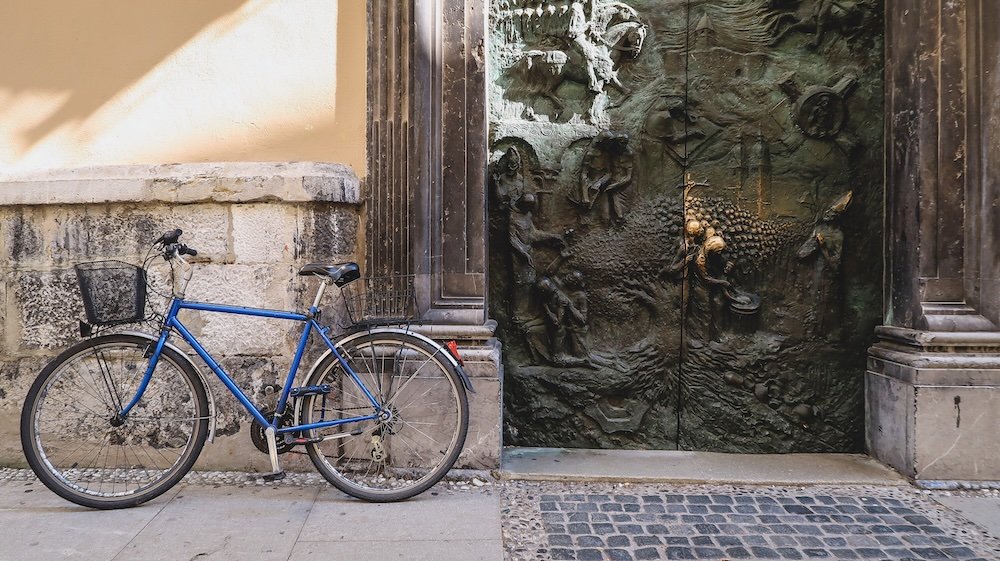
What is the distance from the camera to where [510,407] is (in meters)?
4.05

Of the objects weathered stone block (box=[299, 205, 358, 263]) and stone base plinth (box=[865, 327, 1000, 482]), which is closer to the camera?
stone base plinth (box=[865, 327, 1000, 482])

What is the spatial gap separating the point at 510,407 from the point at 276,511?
154 centimetres

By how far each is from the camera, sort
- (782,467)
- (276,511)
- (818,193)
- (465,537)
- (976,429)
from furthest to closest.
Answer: (818,193), (782,467), (976,429), (276,511), (465,537)

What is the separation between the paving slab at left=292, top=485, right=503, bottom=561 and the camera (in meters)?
2.61

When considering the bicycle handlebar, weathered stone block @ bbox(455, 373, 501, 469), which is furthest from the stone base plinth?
the bicycle handlebar

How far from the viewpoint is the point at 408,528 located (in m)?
2.83

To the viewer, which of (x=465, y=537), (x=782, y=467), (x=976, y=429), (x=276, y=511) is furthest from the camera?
(x=782, y=467)

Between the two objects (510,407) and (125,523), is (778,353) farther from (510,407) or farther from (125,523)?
(125,523)

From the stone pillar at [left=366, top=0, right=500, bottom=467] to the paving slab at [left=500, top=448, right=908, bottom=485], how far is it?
2.52 feet

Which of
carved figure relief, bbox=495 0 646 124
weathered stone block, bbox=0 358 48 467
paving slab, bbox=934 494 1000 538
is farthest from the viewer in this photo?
carved figure relief, bbox=495 0 646 124

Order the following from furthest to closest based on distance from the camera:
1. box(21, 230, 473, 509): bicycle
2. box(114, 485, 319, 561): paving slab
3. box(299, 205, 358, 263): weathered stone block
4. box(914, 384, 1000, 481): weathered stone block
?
box(299, 205, 358, 263): weathered stone block < box(914, 384, 1000, 481): weathered stone block < box(21, 230, 473, 509): bicycle < box(114, 485, 319, 561): paving slab

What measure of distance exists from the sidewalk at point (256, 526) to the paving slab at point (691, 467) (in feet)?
1.43

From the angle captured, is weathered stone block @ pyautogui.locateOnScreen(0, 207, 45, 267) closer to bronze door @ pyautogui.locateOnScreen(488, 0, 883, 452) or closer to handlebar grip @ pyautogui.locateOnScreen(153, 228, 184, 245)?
handlebar grip @ pyautogui.locateOnScreen(153, 228, 184, 245)

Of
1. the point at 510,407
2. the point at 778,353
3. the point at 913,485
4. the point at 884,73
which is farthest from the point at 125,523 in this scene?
the point at 884,73
